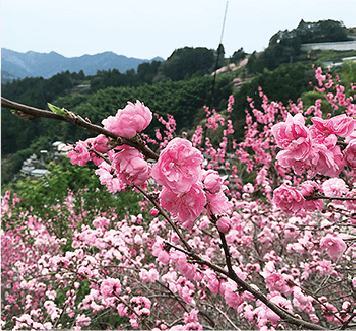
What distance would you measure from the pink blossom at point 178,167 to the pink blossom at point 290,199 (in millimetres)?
522

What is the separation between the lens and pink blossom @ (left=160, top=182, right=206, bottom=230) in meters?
0.57

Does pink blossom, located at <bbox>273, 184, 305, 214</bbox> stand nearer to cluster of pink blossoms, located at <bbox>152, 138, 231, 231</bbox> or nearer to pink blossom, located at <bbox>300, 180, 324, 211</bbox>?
pink blossom, located at <bbox>300, 180, 324, 211</bbox>

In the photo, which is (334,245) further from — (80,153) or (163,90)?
(163,90)

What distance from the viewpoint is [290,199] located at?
3.01 ft

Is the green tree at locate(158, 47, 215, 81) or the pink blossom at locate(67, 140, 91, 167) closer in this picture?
the pink blossom at locate(67, 140, 91, 167)

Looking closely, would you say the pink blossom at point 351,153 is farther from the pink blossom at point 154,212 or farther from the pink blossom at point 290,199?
the pink blossom at point 154,212

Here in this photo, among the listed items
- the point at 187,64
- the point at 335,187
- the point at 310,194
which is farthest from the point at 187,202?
the point at 187,64

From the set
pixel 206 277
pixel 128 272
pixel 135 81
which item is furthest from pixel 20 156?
pixel 206 277

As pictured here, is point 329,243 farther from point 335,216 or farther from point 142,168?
point 142,168

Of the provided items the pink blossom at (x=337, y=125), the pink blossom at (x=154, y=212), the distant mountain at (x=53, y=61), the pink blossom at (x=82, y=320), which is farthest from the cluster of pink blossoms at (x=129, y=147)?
the distant mountain at (x=53, y=61)

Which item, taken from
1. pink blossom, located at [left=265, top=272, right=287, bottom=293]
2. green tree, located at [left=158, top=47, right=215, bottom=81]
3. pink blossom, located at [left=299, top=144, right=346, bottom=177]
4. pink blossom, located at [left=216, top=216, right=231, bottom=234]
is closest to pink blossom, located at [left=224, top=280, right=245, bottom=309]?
pink blossom, located at [left=265, top=272, right=287, bottom=293]

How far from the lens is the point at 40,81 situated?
23922 mm

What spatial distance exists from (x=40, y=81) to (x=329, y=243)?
2733cm

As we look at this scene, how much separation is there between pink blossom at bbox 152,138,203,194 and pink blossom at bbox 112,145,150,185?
51 mm
